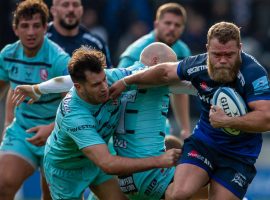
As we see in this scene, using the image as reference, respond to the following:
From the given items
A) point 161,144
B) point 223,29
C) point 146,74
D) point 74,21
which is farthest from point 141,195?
point 74,21

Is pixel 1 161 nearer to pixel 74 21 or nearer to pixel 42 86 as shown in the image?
pixel 42 86

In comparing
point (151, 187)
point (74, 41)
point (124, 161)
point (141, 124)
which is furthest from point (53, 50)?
point (124, 161)

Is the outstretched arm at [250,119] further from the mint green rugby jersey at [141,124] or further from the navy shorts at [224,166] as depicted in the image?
the mint green rugby jersey at [141,124]

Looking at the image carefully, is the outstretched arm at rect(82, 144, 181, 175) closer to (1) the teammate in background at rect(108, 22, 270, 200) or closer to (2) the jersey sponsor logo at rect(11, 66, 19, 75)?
(1) the teammate in background at rect(108, 22, 270, 200)

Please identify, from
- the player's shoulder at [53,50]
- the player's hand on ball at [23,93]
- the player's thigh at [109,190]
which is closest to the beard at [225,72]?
the player's thigh at [109,190]

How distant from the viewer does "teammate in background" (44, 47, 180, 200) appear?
23.0ft

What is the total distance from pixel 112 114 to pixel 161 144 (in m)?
0.50

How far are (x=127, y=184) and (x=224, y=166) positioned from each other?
860mm

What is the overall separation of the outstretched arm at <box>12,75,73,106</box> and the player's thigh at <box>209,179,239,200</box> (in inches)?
63.3

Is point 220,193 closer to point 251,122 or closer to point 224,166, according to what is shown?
point 224,166

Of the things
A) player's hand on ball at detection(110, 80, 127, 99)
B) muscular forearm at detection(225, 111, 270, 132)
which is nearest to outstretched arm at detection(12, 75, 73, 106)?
player's hand on ball at detection(110, 80, 127, 99)

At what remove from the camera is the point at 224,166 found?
722 cm

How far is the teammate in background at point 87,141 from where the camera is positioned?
7.00m

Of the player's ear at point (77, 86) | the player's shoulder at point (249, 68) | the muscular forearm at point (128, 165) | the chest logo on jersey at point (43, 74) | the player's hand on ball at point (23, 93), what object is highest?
the player's shoulder at point (249, 68)
